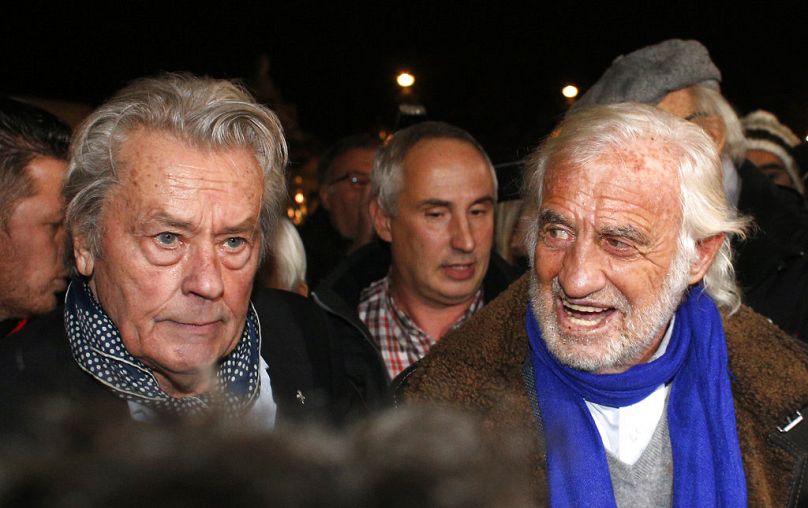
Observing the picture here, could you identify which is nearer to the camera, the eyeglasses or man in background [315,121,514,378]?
man in background [315,121,514,378]

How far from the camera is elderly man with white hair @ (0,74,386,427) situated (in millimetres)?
1992

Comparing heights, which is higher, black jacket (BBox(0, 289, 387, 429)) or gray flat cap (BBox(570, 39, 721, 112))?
gray flat cap (BBox(570, 39, 721, 112))

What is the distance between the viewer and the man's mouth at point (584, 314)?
8.09 ft

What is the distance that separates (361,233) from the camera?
A: 4.50 metres

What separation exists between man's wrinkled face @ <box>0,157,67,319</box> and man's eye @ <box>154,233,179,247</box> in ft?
1.88

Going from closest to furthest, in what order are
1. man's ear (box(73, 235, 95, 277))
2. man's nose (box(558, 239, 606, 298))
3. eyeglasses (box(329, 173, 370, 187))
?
man's ear (box(73, 235, 95, 277)) → man's nose (box(558, 239, 606, 298)) → eyeglasses (box(329, 173, 370, 187))

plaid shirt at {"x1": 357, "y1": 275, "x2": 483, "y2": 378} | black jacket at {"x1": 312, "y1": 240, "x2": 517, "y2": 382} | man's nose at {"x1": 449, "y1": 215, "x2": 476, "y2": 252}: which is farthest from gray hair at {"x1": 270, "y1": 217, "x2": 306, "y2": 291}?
man's nose at {"x1": 449, "y1": 215, "x2": 476, "y2": 252}

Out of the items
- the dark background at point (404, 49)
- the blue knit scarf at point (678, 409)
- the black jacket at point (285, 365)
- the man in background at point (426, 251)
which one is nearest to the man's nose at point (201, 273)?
the black jacket at point (285, 365)

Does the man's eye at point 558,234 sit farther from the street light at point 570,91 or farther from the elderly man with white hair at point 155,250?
the street light at point 570,91

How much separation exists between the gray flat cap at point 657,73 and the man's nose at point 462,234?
0.70 metres

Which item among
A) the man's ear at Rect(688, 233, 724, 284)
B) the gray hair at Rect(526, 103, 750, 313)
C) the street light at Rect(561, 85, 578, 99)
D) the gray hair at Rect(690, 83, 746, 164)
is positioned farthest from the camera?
the street light at Rect(561, 85, 578, 99)

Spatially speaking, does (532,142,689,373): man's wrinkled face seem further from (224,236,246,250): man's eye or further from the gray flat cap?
the gray flat cap

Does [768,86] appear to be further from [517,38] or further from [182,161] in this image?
[182,161]

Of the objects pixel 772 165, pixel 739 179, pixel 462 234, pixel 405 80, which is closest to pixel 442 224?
pixel 462 234
